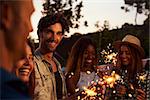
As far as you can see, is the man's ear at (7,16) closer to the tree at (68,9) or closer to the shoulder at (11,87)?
the shoulder at (11,87)

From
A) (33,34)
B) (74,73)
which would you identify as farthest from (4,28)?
(74,73)

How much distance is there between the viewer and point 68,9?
4.35ft

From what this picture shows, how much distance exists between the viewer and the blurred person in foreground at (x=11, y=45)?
0.29 meters

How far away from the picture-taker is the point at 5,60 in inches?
13.7

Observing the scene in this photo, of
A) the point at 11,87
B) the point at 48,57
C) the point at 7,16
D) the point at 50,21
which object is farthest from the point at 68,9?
the point at 11,87

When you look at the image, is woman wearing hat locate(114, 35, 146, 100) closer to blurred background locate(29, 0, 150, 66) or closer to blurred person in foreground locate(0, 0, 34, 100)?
blurred background locate(29, 0, 150, 66)

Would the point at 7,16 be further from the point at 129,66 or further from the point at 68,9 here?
the point at 129,66

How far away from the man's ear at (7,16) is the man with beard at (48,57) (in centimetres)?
89

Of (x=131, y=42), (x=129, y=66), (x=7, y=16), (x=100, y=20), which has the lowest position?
(x=129, y=66)

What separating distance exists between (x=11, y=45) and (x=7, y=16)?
0.13 feet

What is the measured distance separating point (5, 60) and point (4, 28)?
1.5 inches

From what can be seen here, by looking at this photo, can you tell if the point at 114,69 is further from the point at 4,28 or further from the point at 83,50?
the point at 4,28

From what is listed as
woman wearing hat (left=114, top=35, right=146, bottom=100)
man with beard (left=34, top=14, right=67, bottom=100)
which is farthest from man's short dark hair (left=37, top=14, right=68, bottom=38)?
woman wearing hat (left=114, top=35, right=146, bottom=100)

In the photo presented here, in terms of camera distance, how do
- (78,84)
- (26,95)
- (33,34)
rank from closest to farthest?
(26,95) → (33,34) → (78,84)
